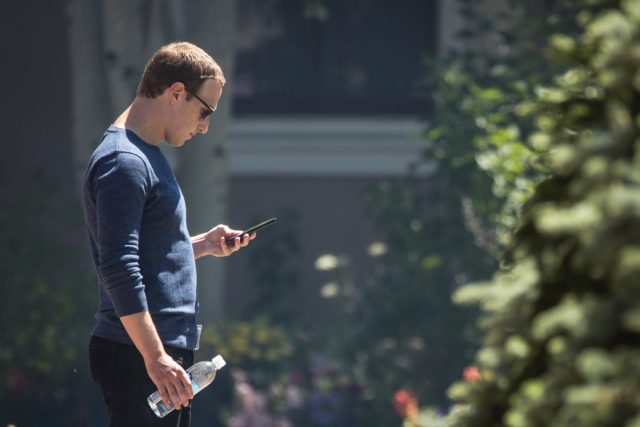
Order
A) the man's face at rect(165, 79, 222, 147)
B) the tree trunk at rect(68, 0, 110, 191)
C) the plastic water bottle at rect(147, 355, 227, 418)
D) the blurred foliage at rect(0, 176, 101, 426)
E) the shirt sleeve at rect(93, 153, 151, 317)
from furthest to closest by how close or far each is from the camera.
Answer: the tree trunk at rect(68, 0, 110, 191) → the blurred foliage at rect(0, 176, 101, 426) → the man's face at rect(165, 79, 222, 147) → the plastic water bottle at rect(147, 355, 227, 418) → the shirt sleeve at rect(93, 153, 151, 317)

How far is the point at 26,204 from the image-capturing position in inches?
276

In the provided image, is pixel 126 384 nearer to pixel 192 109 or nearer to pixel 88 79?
pixel 192 109

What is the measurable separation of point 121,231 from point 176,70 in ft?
1.56

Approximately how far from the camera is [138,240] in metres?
3.08

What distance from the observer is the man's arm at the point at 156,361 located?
301 centimetres

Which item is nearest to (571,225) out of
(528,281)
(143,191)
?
(528,281)

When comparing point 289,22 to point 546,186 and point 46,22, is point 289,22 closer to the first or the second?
point 46,22

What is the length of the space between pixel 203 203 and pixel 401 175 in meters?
1.79

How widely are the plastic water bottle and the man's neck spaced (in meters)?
0.61

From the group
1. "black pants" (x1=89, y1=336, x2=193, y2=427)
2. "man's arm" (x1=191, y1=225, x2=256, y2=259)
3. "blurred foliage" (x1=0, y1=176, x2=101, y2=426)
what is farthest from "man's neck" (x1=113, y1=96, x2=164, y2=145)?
"blurred foliage" (x1=0, y1=176, x2=101, y2=426)

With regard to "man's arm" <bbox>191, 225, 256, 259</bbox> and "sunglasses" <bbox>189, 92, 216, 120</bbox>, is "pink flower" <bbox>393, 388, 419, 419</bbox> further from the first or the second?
"sunglasses" <bbox>189, 92, 216, 120</bbox>

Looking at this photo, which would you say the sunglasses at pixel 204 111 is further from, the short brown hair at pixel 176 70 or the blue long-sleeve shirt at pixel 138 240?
the blue long-sleeve shirt at pixel 138 240

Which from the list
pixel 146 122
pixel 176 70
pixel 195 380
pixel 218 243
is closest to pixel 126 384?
pixel 195 380

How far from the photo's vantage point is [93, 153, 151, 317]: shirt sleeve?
301 cm
